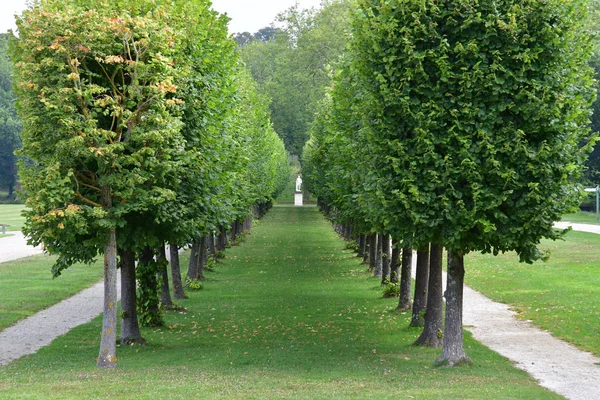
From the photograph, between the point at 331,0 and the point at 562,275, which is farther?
the point at 331,0

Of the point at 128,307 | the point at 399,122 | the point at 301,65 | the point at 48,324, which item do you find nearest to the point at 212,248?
the point at 48,324

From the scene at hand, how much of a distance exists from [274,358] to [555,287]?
47.7ft

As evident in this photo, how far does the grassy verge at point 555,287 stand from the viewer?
1900 centimetres

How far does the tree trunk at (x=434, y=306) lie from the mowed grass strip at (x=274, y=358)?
1.42 ft

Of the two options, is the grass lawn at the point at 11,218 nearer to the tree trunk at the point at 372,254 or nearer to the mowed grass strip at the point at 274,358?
the tree trunk at the point at 372,254

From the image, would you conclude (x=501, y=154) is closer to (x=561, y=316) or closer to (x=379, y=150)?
(x=379, y=150)

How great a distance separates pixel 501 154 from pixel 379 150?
2106 mm

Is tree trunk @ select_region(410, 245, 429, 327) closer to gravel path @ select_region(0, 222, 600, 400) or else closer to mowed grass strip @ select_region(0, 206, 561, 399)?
mowed grass strip @ select_region(0, 206, 561, 399)

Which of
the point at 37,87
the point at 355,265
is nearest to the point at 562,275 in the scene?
the point at 355,265

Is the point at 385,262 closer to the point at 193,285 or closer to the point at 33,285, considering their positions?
the point at 193,285

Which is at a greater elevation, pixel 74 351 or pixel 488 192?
pixel 488 192

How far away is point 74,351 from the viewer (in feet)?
53.5

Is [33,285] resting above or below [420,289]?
below

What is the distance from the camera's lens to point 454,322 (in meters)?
13.8
